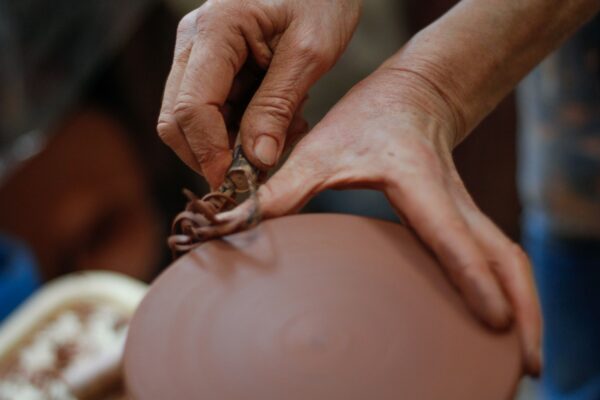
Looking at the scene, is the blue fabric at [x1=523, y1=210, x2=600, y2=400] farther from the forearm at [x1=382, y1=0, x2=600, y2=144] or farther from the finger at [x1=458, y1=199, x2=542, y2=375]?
the finger at [x1=458, y1=199, x2=542, y2=375]

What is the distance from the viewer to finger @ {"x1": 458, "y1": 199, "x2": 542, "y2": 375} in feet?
1.78

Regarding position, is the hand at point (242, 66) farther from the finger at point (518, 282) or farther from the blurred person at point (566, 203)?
the blurred person at point (566, 203)

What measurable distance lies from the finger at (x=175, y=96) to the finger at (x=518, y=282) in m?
0.31

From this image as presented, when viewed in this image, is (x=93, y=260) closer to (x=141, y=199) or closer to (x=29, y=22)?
(x=141, y=199)

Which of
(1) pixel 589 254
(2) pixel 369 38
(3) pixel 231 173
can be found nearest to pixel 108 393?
(3) pixel 231 173

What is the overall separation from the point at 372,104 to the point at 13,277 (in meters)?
1.00

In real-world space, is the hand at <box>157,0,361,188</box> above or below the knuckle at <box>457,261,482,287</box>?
above

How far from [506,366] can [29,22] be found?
1.28m

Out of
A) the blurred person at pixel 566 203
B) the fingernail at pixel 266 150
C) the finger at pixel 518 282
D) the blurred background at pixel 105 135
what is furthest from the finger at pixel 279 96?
the blurred background at pixel 105 135

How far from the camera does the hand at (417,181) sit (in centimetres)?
55

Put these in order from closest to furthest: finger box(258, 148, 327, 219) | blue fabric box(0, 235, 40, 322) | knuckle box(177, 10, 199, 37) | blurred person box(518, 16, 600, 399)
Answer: finger box(258, 148, 327, 219) → knuckle box(177, 10, 199, 37) → blurred person box(518, 16, 600, 399) → blue fabric box(0, 235, 40, 322)

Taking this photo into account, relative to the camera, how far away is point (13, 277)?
4.71 ft

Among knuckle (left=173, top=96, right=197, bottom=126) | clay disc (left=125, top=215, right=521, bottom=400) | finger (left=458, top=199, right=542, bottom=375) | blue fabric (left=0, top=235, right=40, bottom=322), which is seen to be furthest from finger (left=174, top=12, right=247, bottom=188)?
blue fabric (left=0, top=235, right=40, bottom=322)

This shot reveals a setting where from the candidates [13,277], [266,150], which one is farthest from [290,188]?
Answer: [13,277]
